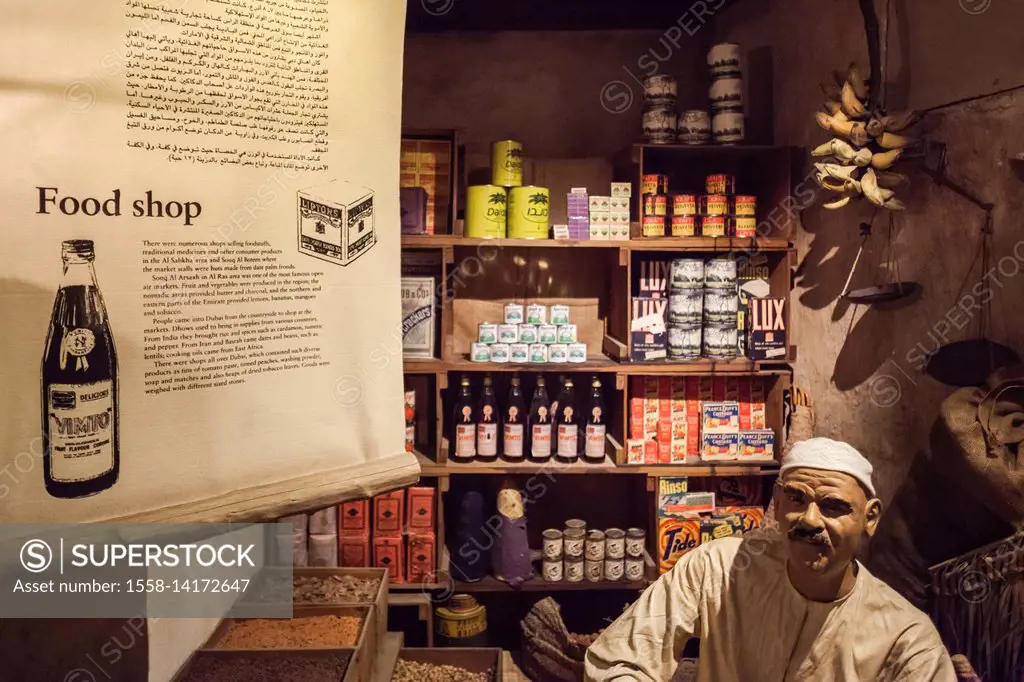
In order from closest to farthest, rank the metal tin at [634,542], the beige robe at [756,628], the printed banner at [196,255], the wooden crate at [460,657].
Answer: the printed banner at [196,255] → the beige robe at [756,628] → the wooden crate at [460,657] → the metal tin at [634,542]

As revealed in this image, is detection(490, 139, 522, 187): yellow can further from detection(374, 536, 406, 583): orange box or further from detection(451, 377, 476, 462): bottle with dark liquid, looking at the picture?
detection(374, 536, 406, 583): orange box

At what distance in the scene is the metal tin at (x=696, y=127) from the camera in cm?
335

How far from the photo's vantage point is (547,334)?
334cm

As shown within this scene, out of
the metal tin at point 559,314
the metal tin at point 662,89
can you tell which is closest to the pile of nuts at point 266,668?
the metal tin at point 559,314

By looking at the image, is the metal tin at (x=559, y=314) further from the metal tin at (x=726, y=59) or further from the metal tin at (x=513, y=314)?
the metal tin at (x=726, y=59)

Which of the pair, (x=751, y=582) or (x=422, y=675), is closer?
(x=751, y=582)

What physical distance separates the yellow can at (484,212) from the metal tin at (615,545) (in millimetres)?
1388

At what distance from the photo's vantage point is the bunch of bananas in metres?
2.50

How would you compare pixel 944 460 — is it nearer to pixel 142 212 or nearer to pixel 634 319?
pixel 634 319

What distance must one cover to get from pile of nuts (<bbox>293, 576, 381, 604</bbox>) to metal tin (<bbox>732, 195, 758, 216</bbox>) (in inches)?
84.0

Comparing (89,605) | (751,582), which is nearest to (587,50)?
(751,582)

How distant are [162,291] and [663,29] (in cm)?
314

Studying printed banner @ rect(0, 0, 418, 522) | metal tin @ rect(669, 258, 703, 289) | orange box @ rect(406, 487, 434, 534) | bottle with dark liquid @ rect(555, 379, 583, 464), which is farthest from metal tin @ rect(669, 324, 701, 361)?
printed banner @ rect(0, 0, 418, 522)

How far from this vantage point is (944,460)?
2508 mm
